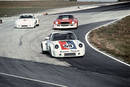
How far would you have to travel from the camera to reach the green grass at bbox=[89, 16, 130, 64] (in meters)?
17.8

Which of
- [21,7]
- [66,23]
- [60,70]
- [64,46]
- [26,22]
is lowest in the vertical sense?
[21,7]

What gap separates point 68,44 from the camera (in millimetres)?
16875

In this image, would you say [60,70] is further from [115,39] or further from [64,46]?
[115,39]

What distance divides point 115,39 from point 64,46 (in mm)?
6569

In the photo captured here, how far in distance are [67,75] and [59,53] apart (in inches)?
158

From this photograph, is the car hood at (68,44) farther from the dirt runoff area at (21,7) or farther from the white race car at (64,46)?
the dirt runoff area at (21,7)

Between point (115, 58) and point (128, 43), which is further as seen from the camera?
point (128, 43)

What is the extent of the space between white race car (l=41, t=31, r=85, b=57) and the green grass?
1884mm

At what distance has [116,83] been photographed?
11180 mm

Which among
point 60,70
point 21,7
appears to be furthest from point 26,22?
point 21,7

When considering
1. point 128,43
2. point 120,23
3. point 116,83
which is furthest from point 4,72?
point 120,23

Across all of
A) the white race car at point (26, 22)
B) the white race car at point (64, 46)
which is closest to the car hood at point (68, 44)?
the white race car at point (64, 46)

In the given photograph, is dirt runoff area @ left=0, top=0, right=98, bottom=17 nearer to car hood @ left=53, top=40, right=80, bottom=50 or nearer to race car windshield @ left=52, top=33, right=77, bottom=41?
race car windshield @ left=52, top=33, right=77, bottom=41

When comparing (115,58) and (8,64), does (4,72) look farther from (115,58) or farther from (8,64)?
(115,58)
